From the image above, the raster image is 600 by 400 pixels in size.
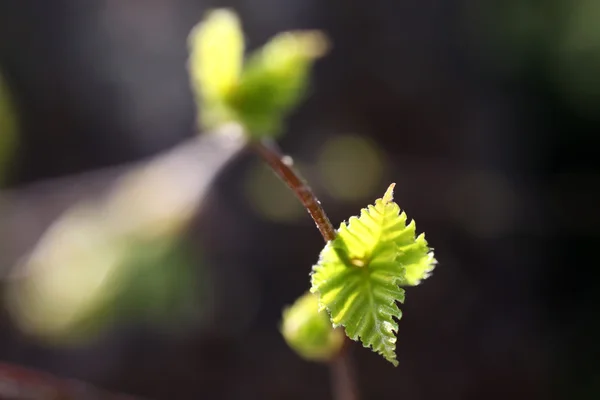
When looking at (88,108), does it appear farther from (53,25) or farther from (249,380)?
(249,380)

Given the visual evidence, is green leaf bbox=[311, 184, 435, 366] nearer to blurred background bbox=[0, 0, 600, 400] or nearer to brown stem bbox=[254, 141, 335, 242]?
brown stem bbox=[254, 141, 335, 242]

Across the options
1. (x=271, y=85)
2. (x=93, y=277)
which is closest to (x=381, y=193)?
(x=93, y=277)

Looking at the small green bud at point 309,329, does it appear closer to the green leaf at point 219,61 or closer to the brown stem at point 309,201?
the brown stem at point 309,201

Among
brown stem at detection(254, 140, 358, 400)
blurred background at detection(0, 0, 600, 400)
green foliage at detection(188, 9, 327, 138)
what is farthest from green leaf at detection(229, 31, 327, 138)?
blurred background at detection(0, 0, 600, 400)

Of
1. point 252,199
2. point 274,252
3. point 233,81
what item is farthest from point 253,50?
point 233,81

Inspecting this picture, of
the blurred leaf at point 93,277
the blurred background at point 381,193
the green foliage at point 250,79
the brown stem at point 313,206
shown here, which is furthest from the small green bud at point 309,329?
the blurred background at point 381,193
